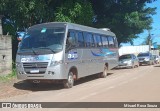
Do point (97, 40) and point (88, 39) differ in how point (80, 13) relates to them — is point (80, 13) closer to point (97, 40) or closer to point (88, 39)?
point (97, 40)

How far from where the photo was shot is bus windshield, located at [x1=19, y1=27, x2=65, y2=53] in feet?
47.1

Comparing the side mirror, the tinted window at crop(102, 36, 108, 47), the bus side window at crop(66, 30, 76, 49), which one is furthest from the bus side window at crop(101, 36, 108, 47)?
the side mirror

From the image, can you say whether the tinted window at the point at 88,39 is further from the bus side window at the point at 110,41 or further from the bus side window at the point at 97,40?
the bus side window at the point at 110,41

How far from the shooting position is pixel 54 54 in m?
14.1

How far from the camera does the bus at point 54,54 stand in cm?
1410

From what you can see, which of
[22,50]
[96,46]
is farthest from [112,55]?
[22,50]

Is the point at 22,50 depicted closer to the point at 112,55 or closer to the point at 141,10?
the point at 112,55

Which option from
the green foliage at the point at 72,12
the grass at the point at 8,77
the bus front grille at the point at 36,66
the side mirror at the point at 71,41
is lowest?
the grass at the point at 8,77

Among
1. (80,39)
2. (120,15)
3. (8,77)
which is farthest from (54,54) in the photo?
(120,15)

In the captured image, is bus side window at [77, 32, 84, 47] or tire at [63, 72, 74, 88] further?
bus side window at [77, 32, 84, 47]

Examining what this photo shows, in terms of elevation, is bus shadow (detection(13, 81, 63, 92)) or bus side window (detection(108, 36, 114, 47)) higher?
bus side window (detection(108, 36, 114, 47))

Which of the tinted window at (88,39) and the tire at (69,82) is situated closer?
the tire at (69,82)

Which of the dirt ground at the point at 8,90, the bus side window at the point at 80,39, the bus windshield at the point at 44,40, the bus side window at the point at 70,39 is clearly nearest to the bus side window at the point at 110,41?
the bus side window at the point at 80,39

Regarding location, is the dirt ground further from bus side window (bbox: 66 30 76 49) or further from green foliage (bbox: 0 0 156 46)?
green foliage (bbox: 0 0 156 46)
